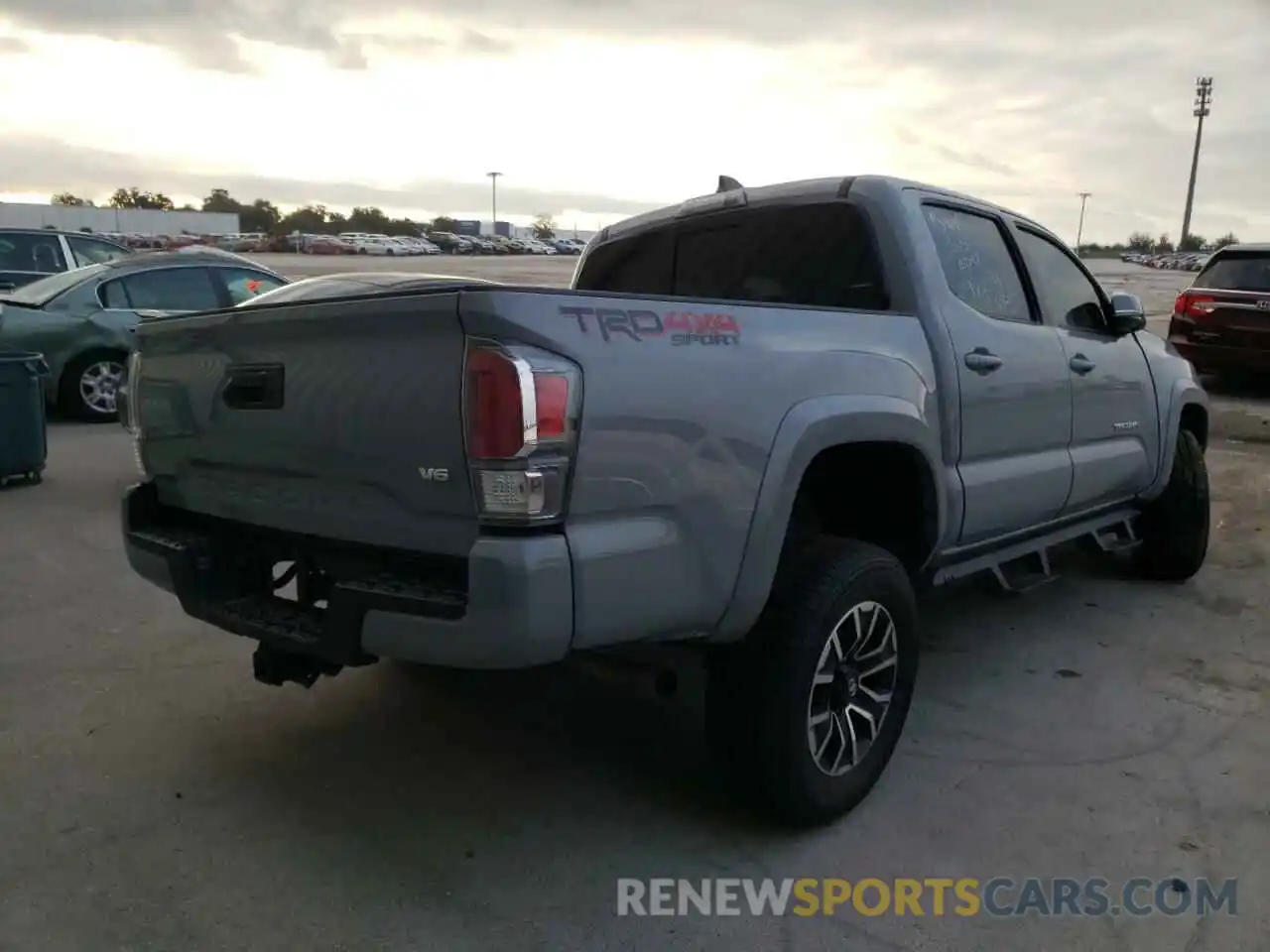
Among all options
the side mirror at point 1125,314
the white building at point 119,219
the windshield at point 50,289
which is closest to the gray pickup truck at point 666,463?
the side mirror at point 1125,314

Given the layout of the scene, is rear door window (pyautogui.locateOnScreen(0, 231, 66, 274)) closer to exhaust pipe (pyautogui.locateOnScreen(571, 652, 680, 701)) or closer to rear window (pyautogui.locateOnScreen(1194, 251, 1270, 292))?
exhaust pipe (pyautogui.locateOnScreen(571, 652, 680, 701))

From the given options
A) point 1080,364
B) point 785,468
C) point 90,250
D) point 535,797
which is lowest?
point 535,797

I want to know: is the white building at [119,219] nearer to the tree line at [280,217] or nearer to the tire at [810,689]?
the tree line at [280,217]

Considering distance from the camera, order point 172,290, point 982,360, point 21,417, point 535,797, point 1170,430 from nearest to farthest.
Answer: point 535,797 → point 982,360 → point 1170,430 → point 21,417 → point 172,290

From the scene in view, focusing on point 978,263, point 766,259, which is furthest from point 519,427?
point 978,263

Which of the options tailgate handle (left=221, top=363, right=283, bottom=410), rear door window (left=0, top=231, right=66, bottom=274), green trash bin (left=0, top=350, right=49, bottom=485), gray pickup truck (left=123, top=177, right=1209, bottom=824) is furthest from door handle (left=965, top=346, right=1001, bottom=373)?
rear door window (left=0, top=231, right=66, bottom=274)

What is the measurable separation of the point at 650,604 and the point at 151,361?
1921mm

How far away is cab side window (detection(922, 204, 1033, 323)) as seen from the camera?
4.04 m

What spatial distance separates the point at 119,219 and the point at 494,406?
8784 centimetres

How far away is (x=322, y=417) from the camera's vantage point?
2.78 m

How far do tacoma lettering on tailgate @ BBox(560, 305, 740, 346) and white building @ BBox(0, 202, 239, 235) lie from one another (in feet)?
241

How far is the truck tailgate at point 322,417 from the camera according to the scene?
2.52 meters

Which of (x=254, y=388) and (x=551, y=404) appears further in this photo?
(x=254, y=388)

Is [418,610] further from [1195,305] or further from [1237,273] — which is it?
[1237,273]
